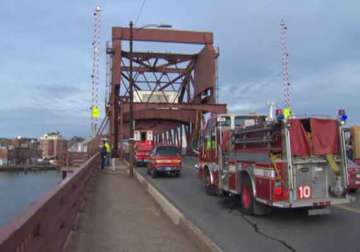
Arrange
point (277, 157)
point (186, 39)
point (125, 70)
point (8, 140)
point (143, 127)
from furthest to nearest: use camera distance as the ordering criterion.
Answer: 1. point (8, 140)
2. point (143, 127)
3. point (125, 70)
4. point (186, 39)
5. point (277, 157)

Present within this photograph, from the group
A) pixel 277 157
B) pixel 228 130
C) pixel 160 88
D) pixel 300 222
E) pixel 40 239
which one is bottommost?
pixel 300 222

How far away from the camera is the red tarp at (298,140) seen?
935 cm

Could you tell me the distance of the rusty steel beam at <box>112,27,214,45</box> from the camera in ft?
146

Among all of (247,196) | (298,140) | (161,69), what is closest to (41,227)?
(298,140)

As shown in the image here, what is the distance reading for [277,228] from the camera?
946 cm

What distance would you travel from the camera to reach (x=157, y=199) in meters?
13.6

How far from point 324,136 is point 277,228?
2.34 metres

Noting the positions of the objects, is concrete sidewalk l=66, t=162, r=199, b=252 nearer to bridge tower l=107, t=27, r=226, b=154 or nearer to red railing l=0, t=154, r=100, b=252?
red railing l=0, t=154, r=100, b=252

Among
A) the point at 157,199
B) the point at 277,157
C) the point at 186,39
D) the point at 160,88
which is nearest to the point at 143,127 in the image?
the point at 160,88

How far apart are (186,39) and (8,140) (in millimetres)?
49978

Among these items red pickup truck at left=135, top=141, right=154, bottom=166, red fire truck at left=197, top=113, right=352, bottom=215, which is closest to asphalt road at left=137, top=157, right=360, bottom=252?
red fire truck at left=197, top=113, right=352, bottom=215

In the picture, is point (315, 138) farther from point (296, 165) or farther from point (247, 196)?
point (247, 196)

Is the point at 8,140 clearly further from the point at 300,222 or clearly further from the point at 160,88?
the point at 300,222

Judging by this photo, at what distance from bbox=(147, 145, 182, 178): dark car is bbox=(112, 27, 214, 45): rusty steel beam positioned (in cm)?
2296
